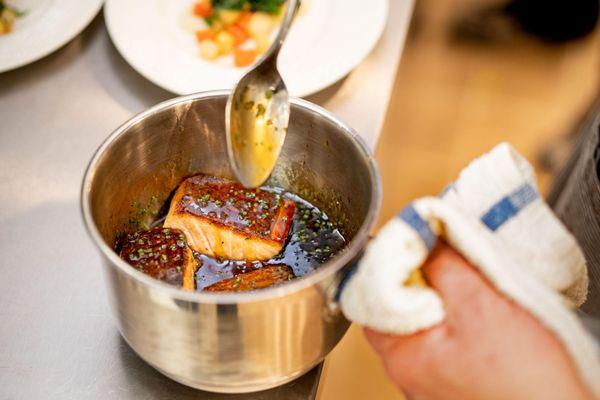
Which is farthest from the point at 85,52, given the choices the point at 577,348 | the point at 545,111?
the point at 545,111

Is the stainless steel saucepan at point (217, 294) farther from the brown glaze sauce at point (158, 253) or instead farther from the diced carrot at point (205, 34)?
the diced carrot at point (205, 34)

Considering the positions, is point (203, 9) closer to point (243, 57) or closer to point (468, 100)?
point (243, 57)

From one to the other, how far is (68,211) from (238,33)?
48 cm

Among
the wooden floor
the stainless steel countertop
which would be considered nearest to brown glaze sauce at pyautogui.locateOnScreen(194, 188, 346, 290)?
the stainless steel countertop

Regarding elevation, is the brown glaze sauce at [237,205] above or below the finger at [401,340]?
below

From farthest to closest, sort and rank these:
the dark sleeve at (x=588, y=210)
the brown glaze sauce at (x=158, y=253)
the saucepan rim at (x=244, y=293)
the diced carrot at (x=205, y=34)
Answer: the diced carrot at (x=205, y=34) < the dark sleeve at (x=588, y=210) < the brown glaze sauce at (x=158, y=253) < the saucepan rim at (x=244, y=293)

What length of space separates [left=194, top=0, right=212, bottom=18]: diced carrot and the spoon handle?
472mm

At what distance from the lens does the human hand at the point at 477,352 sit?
578mm

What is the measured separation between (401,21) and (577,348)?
0.82m

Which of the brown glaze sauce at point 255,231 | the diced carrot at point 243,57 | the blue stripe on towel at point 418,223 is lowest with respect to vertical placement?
the brown glaze sauce at point 255,231

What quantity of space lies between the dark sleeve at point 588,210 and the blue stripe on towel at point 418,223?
545 mm

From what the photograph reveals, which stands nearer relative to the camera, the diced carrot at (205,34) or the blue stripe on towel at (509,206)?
the blue stripe on towel at (509,206)

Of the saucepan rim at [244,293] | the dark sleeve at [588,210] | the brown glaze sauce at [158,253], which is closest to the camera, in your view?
the saucepan rim at [244,293]

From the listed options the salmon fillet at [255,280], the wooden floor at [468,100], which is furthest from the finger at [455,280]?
the wooden floor at [468,100]
